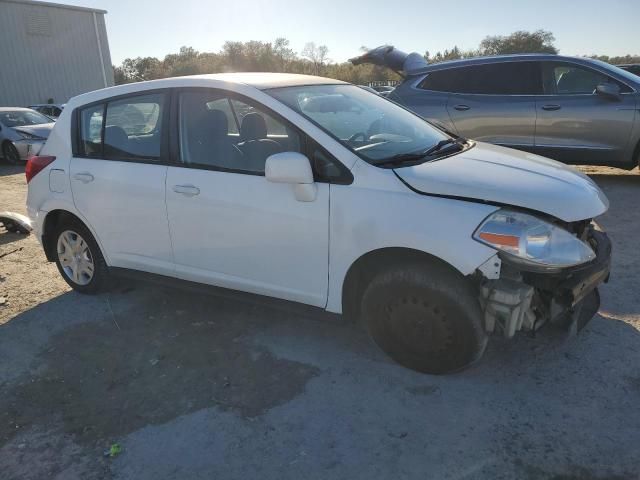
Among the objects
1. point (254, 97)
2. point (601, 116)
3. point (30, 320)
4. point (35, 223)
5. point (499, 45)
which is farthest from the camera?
point (499, 45)

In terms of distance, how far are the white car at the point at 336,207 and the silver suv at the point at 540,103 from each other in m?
3.84

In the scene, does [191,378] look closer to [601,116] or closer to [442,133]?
[442,133]

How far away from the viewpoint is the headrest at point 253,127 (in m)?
3.29

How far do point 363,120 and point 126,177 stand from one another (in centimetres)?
173

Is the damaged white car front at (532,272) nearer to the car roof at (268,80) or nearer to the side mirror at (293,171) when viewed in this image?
the side mirror at (293,171)

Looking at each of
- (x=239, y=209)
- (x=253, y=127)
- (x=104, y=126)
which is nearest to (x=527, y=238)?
(x=239, y=209)

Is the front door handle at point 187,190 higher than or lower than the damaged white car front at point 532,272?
higher

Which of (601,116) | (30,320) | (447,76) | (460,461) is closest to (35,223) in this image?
(30,320)

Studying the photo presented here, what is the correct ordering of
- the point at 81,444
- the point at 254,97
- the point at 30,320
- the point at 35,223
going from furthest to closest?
1. the point at 35,223
2. the point at 30,320
3. the point at 254,97
4. the point at 81,444

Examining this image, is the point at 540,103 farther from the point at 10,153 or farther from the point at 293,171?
the point at 10,153

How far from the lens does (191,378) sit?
3.06 metres

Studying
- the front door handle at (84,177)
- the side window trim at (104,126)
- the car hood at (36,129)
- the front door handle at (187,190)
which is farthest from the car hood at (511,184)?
the car hood at (36,129)

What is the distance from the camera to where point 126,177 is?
366cm

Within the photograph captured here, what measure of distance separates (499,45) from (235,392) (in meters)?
61.4
